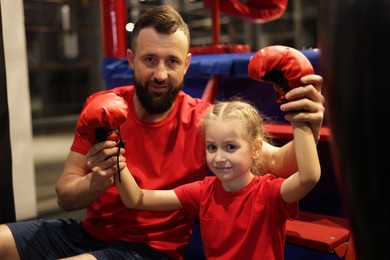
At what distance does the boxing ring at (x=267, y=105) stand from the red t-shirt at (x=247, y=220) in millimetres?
156

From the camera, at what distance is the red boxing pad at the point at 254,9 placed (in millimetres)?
3033

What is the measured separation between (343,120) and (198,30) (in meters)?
8.40

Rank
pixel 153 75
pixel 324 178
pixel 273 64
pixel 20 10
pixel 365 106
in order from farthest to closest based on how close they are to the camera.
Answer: pixel 20 10 → pixel 324 178 → pixel 153 75 → pixel 273 64 → pixel 365 106

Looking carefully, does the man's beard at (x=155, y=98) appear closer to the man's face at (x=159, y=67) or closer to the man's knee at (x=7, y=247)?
the man's face at (x=159, y=67)

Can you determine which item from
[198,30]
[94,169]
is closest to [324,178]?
[94,169]

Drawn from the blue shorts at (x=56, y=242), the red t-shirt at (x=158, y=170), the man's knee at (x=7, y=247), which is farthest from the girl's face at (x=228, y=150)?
the man's knee at (x=7, y=247)

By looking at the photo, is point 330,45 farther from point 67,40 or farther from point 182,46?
point 67,40

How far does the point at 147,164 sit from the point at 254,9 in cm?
189

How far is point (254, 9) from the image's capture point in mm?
3117

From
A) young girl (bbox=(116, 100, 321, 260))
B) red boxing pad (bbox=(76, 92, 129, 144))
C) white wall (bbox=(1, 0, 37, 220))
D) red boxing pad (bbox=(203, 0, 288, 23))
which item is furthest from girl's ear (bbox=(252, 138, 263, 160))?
red boxing pad (bbox=(203, 0, 288, 23))

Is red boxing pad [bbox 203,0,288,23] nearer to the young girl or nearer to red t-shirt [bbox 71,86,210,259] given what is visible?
red t-shirt [bbox 71,86,210,259]

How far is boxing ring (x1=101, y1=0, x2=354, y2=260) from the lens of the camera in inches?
54.1

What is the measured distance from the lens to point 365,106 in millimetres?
540

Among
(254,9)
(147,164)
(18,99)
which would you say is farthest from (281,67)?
(254,9)
